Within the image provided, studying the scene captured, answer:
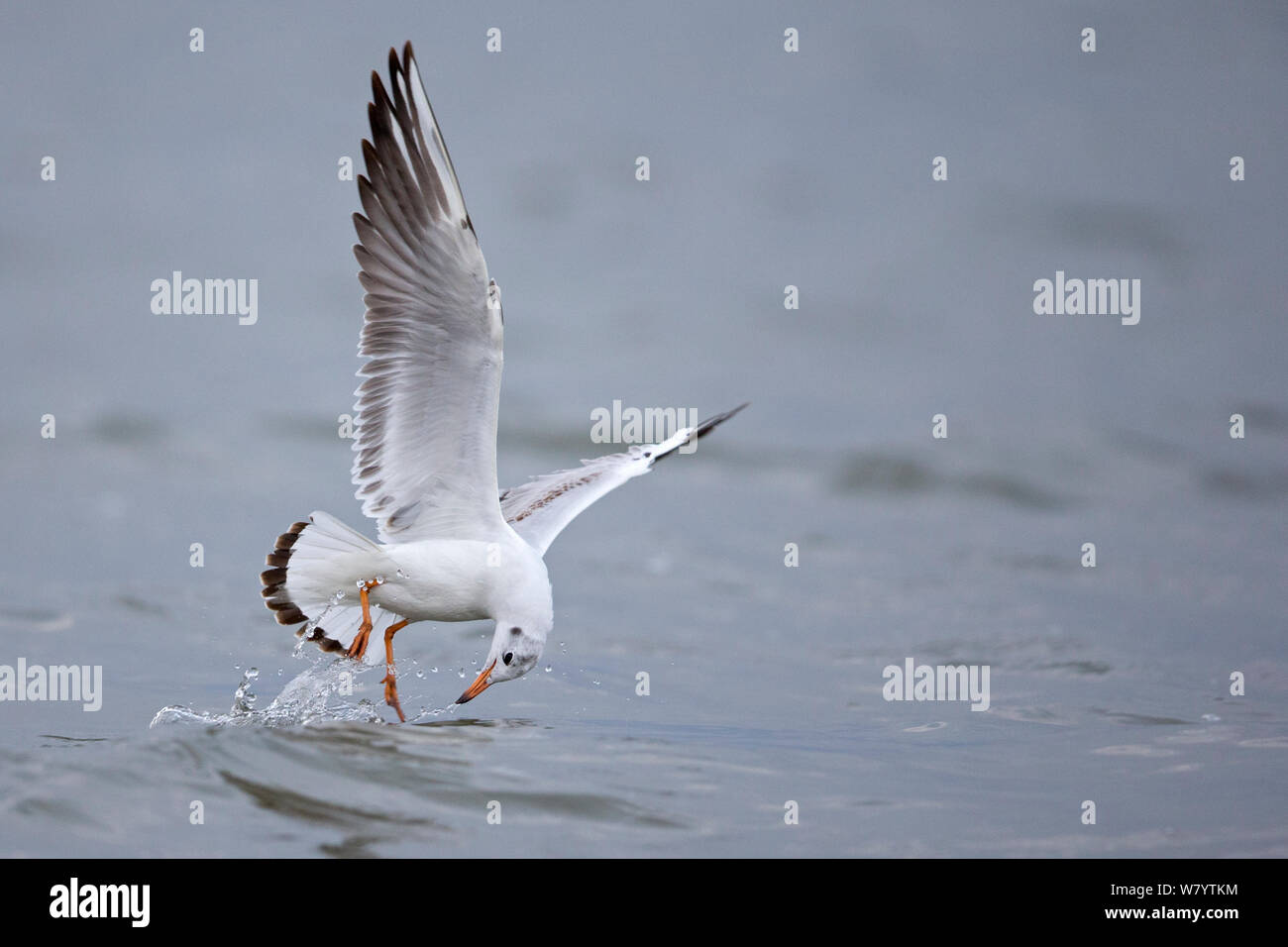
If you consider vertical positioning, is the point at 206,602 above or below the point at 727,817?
above

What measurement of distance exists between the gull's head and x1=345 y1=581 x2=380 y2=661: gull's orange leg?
1.62 ft

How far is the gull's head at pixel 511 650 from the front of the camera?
5.96 meters

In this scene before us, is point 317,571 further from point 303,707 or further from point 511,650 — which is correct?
point 511,650

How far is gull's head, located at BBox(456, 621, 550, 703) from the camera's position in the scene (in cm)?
Answer: 596

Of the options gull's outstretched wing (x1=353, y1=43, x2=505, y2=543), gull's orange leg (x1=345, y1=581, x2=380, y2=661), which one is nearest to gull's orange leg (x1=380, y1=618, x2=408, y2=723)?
gull's orange leg (x1=345, y1=581, x2=380, y2=661)

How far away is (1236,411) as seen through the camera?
14141 millimetres

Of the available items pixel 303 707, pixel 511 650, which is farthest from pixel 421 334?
pixel 303 707

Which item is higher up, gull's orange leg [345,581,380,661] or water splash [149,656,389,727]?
gull's orange leg [345,581,380,661]

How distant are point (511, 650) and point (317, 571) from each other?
807 millimetres

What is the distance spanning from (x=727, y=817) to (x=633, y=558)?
505 centimetres

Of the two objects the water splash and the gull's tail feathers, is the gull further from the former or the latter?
the water splash

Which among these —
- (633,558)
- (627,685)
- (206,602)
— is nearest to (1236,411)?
(633,558)
